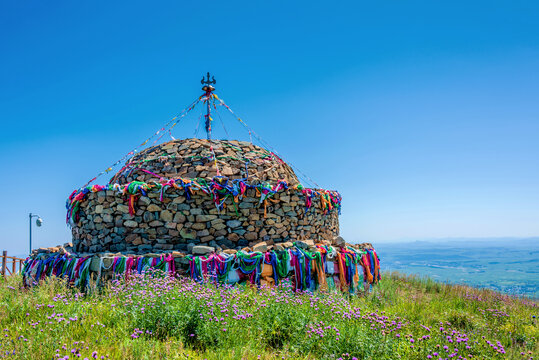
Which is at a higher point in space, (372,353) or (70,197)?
(70,197)

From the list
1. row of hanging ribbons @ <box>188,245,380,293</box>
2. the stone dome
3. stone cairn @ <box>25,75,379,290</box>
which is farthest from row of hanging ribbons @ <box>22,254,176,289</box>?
the stone dome

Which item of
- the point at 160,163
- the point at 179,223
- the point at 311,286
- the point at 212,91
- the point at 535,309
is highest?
the point at 212,91

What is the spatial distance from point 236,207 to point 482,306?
6.63 metres

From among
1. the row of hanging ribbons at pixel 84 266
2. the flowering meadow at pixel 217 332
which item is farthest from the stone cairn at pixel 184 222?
the flowering meadow at pixel 217 332

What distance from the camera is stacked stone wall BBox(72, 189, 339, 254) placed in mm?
8359

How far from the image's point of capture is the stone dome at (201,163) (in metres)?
9.66

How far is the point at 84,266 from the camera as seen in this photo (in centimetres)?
744

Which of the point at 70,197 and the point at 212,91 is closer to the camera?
the point at 70,197

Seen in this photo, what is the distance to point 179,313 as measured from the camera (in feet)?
15.1

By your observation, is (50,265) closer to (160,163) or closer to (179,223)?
(179,223)

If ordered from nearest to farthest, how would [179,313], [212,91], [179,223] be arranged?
1. [179,313]
2. [179,223]
3. [212,91]

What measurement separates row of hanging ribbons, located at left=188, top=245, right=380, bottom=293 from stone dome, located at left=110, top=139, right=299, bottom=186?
233cm

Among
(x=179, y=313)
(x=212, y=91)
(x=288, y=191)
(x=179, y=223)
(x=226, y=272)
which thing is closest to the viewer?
(x=179, y=313)

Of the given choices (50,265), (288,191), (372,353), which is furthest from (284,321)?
(50,265)
